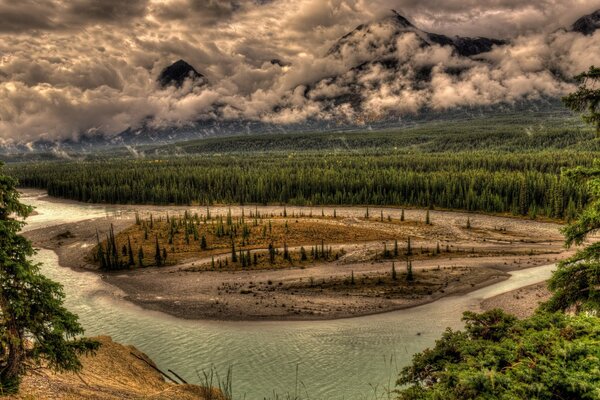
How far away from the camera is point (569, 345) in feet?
34.0

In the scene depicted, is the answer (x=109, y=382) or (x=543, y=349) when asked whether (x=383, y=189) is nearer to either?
(x=109, y=382)

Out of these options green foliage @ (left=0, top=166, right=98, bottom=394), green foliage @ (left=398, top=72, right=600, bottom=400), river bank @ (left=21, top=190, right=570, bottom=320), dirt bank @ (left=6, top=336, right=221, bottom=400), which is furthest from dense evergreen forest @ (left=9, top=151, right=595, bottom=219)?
green foliage @ (left=0, top=166, right=98, bottom=394)

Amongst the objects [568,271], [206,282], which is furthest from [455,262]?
[568,271]

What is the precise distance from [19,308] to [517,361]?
62.2 ft

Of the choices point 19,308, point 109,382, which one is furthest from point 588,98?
point 109,382

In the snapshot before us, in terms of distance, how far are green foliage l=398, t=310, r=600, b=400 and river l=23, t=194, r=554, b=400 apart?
641 inches

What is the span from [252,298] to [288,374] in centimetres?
2230

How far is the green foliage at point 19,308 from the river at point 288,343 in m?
13.3

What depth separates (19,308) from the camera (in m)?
Answer: 16.5

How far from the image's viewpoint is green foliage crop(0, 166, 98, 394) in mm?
16656

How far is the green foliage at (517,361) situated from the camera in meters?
9.61

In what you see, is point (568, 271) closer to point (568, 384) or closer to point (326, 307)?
point (568, 384)

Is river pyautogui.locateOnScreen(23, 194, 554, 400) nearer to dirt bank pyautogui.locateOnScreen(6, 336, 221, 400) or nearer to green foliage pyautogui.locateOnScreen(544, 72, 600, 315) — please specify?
dirt bank pyautogui.locateOnScreen(6, 336, 221, 400)

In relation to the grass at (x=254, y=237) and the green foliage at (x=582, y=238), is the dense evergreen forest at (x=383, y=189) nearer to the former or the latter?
the grass at (x=254, y=237)
